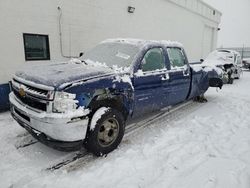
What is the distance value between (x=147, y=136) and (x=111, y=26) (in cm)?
612

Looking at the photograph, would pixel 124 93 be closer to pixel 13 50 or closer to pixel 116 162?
pixel 116 162

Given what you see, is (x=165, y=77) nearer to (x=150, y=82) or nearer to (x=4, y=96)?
(x=150, y=82)

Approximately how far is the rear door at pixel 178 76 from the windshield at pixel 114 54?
1114 mm

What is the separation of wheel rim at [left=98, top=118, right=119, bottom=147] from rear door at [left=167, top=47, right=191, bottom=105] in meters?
1.81

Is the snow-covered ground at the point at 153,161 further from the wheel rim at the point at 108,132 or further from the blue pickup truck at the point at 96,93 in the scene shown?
the blue pickup truck at the point at 96,93

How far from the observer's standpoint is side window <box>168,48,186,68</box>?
5316mm

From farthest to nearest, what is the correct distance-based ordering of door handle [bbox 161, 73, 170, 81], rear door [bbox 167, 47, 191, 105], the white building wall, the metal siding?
the white building wall < the metal siding < rear door [bbox 167, 47, 191, 105] < door handle [bbox 161, 73, 170, 81]

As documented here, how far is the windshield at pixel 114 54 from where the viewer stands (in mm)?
4305

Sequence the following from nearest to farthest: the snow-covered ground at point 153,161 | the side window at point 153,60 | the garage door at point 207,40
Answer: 1. the snow-covered ground at point 153,161
2. the side window at point 153,60
3. the garage door at point 207,40

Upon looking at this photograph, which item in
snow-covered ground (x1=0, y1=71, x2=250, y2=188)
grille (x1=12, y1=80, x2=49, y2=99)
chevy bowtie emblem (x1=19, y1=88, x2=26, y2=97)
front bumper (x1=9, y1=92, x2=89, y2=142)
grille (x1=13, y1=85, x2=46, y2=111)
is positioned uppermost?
grille (x1=12, y1=80, x2=49, y2=99)

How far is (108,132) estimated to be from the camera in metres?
3.82

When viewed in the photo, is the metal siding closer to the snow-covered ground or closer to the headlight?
the snow-covered ground

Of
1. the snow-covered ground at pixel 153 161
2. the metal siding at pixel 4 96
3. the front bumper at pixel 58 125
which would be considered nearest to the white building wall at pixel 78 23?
the metal siding at pixel 4 96

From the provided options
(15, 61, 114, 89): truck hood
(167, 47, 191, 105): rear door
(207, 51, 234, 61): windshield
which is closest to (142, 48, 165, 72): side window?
(167, 47, 191, 105): rear door
